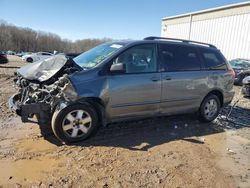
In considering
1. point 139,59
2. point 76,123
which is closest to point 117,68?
point 139,59

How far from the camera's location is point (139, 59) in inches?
209

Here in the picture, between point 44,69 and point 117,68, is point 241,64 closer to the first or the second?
point 117,68

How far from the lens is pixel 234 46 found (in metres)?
22.8

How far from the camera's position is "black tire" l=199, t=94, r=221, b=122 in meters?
6.47

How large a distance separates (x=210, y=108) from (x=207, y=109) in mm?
103

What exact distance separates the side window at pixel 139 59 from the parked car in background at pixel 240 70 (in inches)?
390

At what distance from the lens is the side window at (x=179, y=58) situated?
5.62 metres

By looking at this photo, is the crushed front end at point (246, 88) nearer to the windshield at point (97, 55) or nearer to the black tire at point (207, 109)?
the black tire at point (207, 109)

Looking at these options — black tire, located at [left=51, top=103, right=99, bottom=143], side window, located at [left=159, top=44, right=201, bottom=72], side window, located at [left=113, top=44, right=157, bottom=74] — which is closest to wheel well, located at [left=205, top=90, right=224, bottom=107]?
side window, located at [left=159, top=44, right=201, bottom=72]

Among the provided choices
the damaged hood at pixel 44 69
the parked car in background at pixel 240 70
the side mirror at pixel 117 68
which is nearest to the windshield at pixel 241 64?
the parked car in background at pixel 240 70

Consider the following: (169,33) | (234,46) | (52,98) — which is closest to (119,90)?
(52,98)

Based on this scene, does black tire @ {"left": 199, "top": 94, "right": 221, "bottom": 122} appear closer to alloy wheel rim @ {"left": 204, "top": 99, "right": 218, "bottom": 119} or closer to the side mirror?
alloy wheel rim @ {"left": 204, "top": 99, "right": 218, "bottom": 119}

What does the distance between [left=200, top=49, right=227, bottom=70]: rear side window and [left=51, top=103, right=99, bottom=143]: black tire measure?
10.1ft

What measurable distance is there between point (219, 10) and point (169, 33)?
27.7ft
